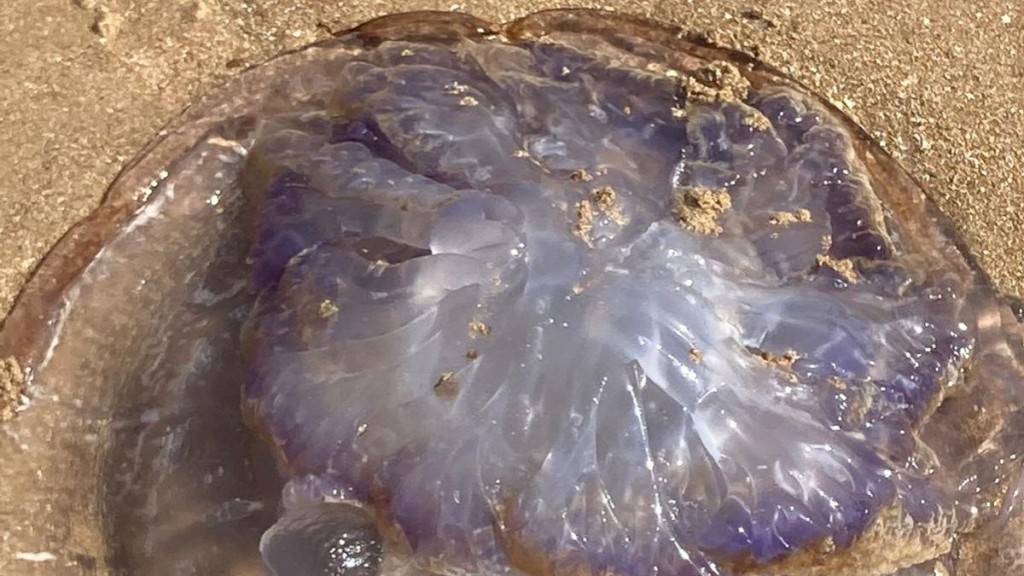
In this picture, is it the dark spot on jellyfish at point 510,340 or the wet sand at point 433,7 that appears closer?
the dark spot on jellyfish at point 510,340

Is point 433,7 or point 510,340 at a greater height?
point 433,7

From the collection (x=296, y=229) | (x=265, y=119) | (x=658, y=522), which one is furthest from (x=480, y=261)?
(x=265, y=119)

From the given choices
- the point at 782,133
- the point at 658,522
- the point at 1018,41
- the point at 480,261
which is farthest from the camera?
the point at 1018,41

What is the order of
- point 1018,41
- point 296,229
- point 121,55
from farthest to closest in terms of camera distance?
point 1018,41
point 121,55
point 296,229

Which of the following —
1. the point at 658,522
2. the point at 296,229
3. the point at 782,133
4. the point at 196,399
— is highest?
the point at 782,133

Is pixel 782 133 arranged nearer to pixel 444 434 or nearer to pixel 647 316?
pixel 647 316

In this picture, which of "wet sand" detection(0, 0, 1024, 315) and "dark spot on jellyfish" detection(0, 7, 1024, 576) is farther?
"wet sand" detection(0, 0, 1024, 315)

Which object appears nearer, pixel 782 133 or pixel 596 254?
pixel 596 254

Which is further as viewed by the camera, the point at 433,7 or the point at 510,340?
the point at 433,7
